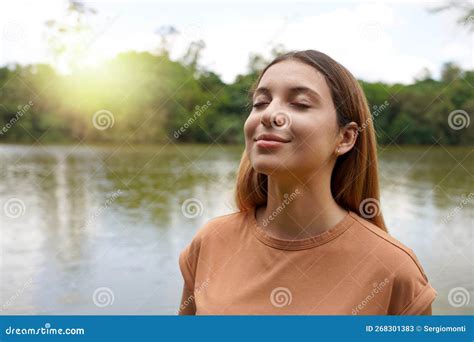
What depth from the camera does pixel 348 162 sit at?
1.70 m

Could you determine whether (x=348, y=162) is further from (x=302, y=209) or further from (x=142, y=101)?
(x=142, y=101)

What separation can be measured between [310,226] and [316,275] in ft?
0.48

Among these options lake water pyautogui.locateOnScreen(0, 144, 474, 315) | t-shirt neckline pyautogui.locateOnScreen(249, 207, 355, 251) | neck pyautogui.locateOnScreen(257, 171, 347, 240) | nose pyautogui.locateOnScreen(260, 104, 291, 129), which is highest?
nose pyautogui.locateOnScreen(260, 104, 291, 129)

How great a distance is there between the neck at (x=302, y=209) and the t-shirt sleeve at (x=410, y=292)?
24 cm

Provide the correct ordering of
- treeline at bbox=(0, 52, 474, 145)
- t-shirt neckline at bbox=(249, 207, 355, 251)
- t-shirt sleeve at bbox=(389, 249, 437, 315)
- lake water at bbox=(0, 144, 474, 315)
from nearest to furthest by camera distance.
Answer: t-shirt sleeve at bbox=(389, 249, 437, 315) < t-shirt neckline at bbox=(249, 207, 355, 251) < lake water at bbox=(0, 144, 474, 315) < treeline at bbox=(0, 52, 474, 145)

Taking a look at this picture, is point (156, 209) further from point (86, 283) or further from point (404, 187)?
point (404, 187)

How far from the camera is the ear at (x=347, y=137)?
1641 mm

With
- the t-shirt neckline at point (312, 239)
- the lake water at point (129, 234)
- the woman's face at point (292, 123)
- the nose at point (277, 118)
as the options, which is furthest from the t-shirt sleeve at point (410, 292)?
the lake water at point (129, 234)

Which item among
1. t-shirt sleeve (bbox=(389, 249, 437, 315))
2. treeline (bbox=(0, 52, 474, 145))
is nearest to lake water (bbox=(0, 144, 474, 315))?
t-shirt sleeve (bbox=(389, 249, 437, 315))

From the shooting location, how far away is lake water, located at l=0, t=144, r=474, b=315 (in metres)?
5.12

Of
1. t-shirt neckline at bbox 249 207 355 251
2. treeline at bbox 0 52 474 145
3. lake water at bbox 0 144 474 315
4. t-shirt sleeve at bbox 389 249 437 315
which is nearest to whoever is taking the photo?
t-shirt sleeve at bbox 389 249 437 315

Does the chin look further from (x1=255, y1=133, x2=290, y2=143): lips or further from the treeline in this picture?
the treeline

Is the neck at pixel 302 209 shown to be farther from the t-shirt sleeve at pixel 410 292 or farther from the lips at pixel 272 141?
the t-shirt sleeve at pixel 410 292
